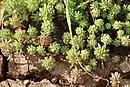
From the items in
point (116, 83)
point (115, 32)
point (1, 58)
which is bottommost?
point (116, 83)

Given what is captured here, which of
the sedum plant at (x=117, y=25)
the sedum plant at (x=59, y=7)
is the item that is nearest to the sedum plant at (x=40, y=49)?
the sedum plant at (x=59, y=7)

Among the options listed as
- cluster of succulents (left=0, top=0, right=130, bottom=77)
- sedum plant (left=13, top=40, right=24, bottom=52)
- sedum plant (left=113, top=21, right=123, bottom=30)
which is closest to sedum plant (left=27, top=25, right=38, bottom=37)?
cluster of succulents (left=0, top=0, right=130, bottom=77)

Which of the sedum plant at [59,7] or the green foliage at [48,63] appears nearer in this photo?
the green foliage at [48,63]

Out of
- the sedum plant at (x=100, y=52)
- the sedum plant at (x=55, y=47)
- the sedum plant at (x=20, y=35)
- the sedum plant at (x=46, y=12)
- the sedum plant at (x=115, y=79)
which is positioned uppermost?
the sedum plant at (x=46, y=12)

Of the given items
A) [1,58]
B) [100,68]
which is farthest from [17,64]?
[100,68]

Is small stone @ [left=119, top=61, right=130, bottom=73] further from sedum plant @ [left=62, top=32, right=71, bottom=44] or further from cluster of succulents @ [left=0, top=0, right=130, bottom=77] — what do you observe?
sedum plant @ [left=62, top=32, right=71, bottom=44]

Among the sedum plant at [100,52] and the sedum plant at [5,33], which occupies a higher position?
the sedum plant at [5,33]

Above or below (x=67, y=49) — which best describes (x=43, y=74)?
below

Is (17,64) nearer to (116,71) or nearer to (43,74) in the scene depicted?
(43,74)

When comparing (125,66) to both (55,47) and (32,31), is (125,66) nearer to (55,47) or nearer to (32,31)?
(55,47)

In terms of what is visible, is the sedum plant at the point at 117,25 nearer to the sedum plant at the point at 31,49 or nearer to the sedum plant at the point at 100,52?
the sedum plant at the point at 100,52

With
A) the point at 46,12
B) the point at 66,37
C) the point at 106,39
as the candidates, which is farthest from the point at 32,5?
the point at 106,39
